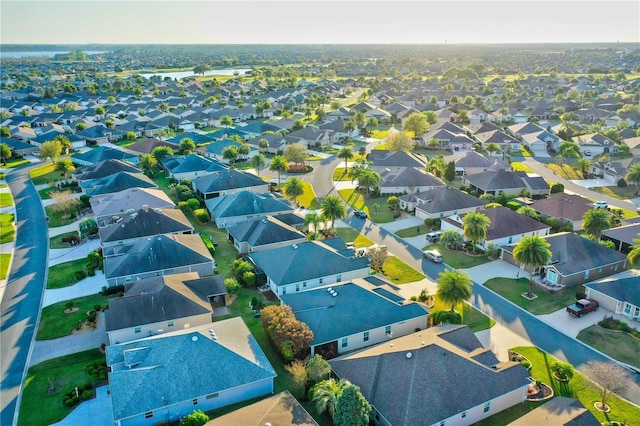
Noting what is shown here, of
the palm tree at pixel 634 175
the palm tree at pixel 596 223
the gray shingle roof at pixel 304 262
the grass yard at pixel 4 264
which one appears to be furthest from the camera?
the palm tree at pixel 634 175

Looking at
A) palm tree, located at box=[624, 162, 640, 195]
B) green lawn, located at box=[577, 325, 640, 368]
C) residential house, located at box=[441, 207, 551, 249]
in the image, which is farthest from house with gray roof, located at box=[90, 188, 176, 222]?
palm tree, located at box=[624, 162, 640, 195]

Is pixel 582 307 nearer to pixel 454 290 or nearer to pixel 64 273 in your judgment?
pixel 454 290

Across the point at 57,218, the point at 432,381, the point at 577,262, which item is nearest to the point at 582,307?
the point at 577,262

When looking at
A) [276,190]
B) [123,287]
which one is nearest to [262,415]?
[123,287]

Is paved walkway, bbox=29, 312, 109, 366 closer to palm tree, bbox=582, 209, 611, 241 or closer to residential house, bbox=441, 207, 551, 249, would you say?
residential house, bbox=441, 207, 551, 249

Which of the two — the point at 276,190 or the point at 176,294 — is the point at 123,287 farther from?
the point at 276,190

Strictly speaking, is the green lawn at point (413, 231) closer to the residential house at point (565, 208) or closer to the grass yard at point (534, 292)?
the grass yard at point (534, 292)

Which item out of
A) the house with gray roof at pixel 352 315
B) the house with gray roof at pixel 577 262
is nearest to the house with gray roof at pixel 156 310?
the house with gray roof at pixel 352 315
